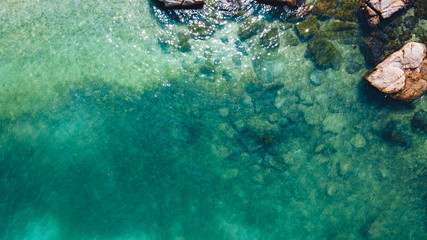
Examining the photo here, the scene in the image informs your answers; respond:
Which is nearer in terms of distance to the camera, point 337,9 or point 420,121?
point 420,121

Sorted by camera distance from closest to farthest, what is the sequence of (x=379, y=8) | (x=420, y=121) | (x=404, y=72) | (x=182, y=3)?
1. (x=404, y=72)
2. (x=379, y=8)
3. (x=420, y=121)
4. (x=182, y=3)

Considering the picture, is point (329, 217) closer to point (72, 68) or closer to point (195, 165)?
point (195, 165)

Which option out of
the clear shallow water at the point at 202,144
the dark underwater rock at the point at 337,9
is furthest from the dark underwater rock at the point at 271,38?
the dark underwater rock at the point at 337,9

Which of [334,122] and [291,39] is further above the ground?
[291,39]

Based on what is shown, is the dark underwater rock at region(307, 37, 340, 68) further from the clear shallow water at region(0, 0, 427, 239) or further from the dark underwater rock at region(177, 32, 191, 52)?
the dark underwater rock at region(177, 32, 191, 52)

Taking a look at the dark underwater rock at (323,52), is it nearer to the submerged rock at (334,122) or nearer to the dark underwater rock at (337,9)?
the dark underwater rock at (337,9)

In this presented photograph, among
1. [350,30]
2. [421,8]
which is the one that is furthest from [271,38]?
[421,8]

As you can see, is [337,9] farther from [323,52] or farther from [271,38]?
[271,38]

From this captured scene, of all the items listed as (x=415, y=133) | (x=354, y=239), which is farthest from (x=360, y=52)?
(x=354, y=239)
